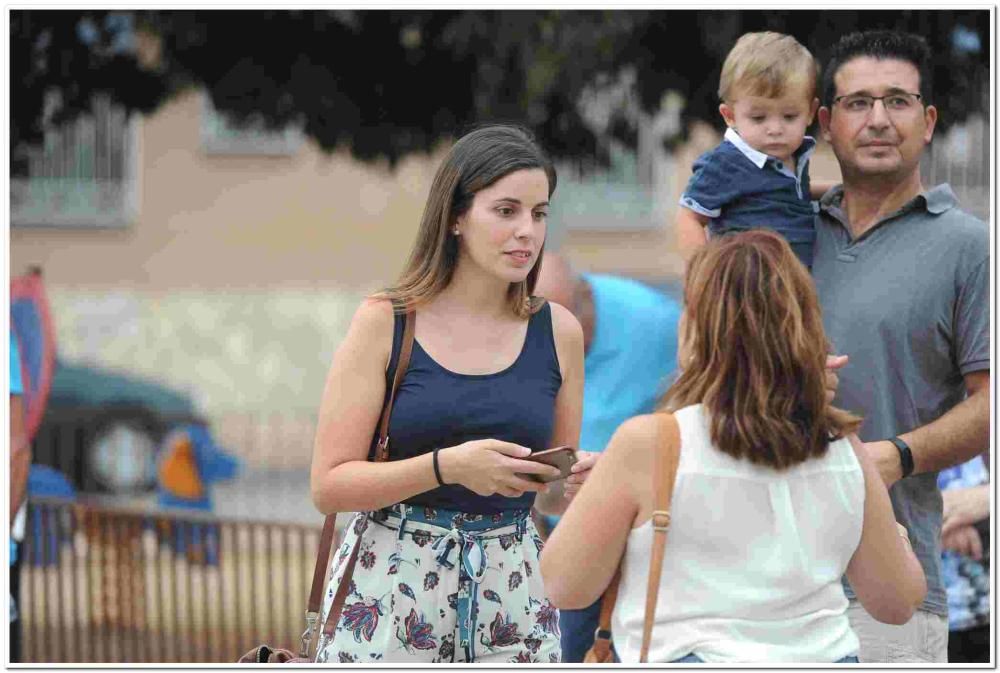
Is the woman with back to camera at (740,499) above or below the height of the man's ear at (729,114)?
below

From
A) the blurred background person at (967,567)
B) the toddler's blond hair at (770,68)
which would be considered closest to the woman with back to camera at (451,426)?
the toddler's blond hair at (770,68)

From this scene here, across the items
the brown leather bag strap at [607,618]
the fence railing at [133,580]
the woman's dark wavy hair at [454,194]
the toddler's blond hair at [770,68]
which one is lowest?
the fence railing at [133,580]

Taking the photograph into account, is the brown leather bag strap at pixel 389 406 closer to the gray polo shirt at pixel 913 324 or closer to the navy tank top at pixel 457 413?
the navy tank top at pixel 457 413

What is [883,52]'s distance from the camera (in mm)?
3363

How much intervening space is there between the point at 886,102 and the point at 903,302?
18.0 inches

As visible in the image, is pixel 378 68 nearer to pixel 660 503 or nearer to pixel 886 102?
pixel 886 102

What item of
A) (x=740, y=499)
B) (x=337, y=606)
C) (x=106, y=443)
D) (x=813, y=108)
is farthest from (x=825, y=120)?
(x=106, y=443)

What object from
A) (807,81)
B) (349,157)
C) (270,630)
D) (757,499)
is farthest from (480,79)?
(757,499)

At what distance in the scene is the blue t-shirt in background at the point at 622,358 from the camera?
16.9 feet

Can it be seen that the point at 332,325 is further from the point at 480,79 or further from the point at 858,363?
the point at 858,363

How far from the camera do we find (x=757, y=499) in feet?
8.05

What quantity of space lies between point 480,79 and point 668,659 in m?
5.95

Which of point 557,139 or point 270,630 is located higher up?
point 557,139

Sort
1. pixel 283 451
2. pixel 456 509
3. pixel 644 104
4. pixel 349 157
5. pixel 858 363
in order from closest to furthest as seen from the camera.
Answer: pixel 456 509 → pixel 858 363 → pixel 644 104 → pixel 349 157 → pixel 283 451
